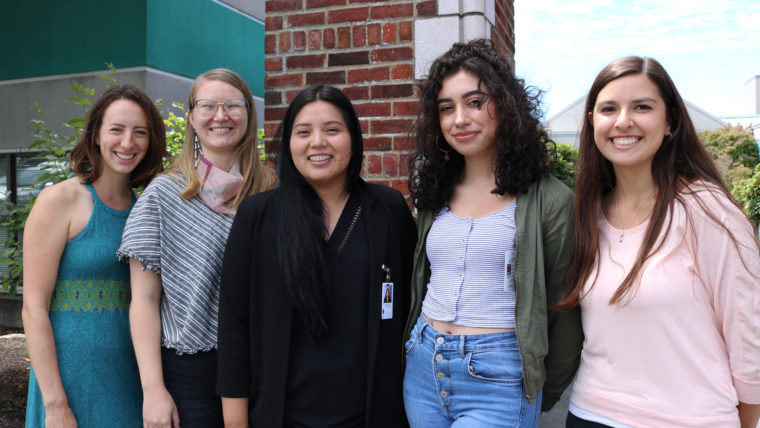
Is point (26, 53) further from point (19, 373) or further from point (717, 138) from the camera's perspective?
point (717, 138)

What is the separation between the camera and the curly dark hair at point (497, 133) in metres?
Answer: 2.22

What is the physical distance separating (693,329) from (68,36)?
7834mm

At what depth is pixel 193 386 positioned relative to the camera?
2307 millimetres

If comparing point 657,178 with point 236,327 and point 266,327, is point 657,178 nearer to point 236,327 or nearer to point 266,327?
point 266,327

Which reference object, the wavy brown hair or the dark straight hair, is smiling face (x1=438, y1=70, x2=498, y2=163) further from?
the wavy brown hair

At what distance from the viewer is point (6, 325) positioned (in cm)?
856

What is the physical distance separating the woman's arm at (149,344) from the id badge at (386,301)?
2.99ft

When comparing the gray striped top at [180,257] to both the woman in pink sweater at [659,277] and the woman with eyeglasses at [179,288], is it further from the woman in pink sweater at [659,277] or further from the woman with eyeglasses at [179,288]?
the woman in pink sweater at [659,277]

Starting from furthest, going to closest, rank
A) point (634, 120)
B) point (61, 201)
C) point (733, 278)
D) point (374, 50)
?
point (374, 50) → point (61, 201) → point (634, 120) → point (733, 278)

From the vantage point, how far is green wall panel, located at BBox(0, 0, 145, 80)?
6.82 metres

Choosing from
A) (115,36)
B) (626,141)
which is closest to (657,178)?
(626,141)

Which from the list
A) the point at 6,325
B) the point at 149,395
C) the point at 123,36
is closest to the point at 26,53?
the point at 123,36

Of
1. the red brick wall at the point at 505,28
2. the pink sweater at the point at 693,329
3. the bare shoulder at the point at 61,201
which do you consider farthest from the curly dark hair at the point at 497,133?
the bare shoulder at the point at 61,201

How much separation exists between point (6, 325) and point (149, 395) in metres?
7.94
